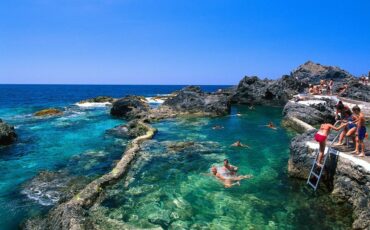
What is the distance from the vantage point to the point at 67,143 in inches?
1058

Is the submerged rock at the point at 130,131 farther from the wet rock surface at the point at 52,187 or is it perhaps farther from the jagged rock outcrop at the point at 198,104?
the jagged rock outcrop at the point at 198,104

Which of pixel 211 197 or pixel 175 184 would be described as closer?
pixel 211 197

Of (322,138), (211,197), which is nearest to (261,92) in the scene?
(322,138)

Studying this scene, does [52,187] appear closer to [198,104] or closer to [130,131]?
[130,131]

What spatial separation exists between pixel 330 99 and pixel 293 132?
36.9 feet

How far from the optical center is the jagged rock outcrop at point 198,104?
41750 mm

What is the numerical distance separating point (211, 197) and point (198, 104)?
1142 inches

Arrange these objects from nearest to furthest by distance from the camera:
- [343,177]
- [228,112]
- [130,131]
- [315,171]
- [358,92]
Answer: [343,177]
[315,171]
[130,131]
[358,92]
[228,112]

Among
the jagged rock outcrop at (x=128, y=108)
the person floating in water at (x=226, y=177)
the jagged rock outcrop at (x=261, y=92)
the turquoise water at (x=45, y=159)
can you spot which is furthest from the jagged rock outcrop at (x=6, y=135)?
the jagged rock outcrop at (x=261, y=92)

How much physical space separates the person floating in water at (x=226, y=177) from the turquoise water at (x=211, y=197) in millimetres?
338

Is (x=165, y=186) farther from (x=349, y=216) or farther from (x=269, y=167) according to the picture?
(x=349, y=216)

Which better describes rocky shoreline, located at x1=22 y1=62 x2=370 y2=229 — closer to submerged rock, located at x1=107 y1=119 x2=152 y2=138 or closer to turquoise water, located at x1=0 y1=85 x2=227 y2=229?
submerged rock, located at x1=107 y1=119 x2=152 y2=138

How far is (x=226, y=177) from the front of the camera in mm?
16375

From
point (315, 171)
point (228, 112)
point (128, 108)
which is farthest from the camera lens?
point (228, 112)
